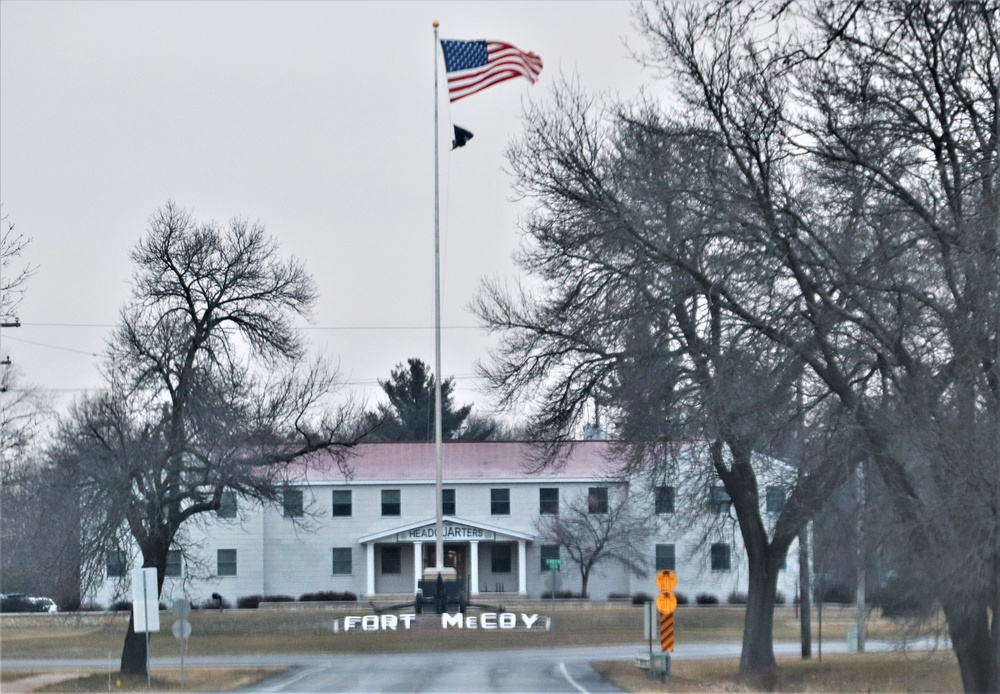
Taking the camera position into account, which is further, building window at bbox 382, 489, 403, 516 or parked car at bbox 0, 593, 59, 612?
parked car at bbox 0, 593, 59, 612

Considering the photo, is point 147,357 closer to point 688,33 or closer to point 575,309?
point 575,309

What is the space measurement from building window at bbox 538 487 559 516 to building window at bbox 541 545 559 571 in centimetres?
170

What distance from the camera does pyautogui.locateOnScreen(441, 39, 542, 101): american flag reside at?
1264 inches

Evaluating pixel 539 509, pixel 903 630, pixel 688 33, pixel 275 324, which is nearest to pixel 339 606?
pixel 539 509

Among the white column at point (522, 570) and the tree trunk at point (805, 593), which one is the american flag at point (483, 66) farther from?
the white column at point (522, 570)

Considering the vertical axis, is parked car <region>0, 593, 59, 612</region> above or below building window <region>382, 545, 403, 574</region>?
below

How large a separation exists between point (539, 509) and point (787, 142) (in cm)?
4808

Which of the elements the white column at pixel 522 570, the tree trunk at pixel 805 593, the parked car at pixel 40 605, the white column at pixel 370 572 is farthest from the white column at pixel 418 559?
the tree trunk at pixel 805 593

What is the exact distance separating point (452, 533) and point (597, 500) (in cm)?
750

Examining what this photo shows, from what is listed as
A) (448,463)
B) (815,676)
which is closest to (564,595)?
(448,463)

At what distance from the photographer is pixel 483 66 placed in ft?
106

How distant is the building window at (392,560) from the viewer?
63.4 m

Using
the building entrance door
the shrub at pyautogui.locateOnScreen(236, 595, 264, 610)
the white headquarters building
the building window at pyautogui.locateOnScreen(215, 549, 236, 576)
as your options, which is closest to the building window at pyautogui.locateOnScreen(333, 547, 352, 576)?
the white headquarters building

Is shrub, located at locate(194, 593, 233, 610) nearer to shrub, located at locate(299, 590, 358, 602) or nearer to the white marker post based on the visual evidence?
shrub, located at locate(299, 590, 358, 602)
